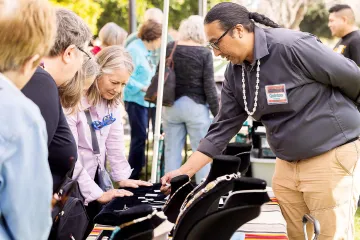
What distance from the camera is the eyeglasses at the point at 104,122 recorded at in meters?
2.56

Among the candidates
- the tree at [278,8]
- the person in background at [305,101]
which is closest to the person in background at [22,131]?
the person in background at [305,101]

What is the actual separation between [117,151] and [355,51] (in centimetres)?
253

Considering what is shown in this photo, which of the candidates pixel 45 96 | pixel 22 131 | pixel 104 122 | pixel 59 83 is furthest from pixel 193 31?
pixel 22 131

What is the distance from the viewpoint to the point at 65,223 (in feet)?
6.25

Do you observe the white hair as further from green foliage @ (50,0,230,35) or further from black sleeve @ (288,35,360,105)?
green foliage @ (50,0,230,35)

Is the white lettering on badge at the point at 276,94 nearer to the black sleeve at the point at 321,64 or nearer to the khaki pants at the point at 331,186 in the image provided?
the black sleeve at the point at 321,64

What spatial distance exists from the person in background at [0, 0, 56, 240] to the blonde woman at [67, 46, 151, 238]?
117cm

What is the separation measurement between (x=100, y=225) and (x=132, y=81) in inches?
125

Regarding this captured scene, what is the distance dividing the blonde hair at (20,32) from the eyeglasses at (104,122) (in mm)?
1337

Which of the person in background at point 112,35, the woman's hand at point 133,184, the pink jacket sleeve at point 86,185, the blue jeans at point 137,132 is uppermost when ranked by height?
the person in background at point 112,35

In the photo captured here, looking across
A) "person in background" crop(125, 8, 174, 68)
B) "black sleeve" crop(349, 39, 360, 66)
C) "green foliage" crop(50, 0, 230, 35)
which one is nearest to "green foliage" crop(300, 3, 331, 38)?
"green foliage" crop(50, 0, 230, 35)

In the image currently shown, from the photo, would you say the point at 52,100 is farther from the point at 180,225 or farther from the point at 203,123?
the point at 203,123

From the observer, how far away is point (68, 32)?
6.17ft

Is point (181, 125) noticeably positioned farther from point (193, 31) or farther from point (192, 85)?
point (193, 31)
